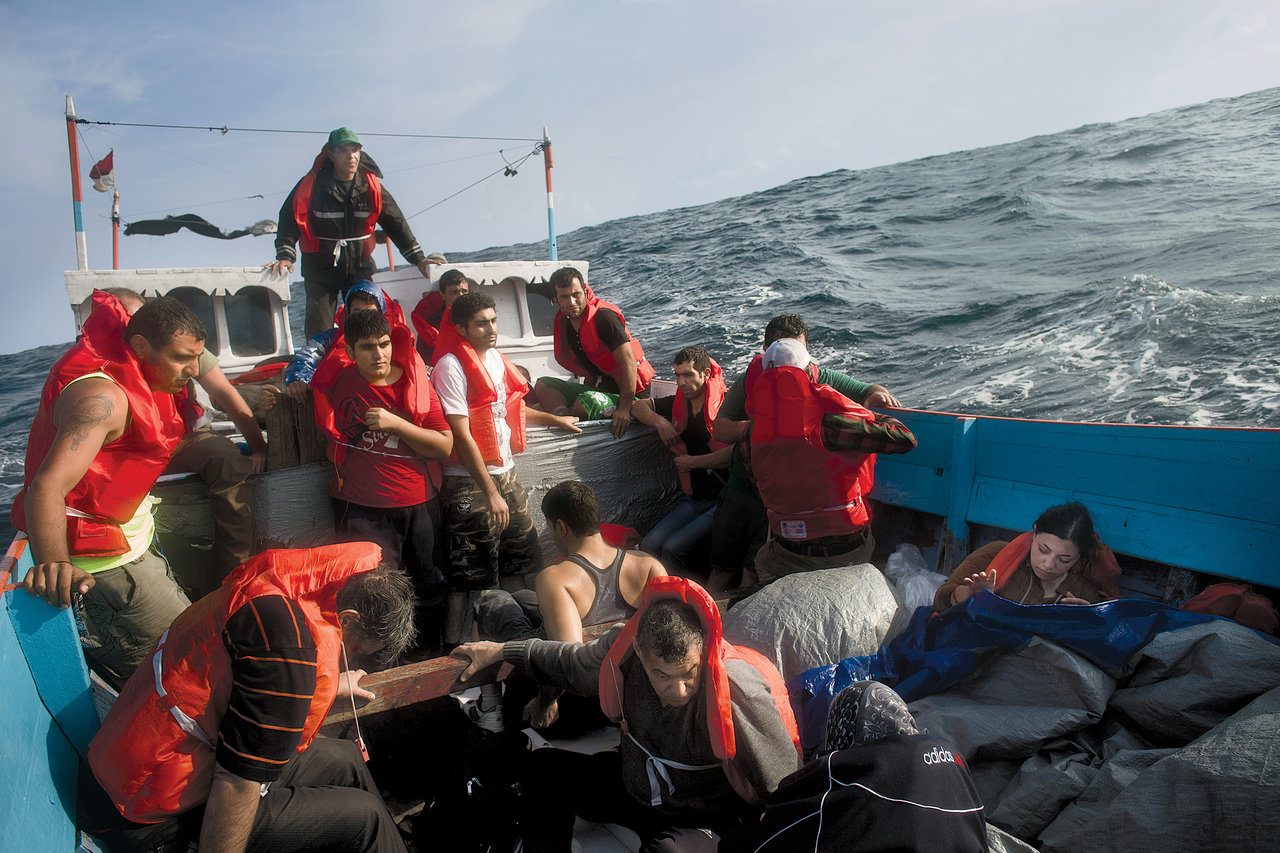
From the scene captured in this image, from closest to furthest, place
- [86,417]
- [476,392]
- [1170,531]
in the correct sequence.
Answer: [86,417]
[1170,531]
[476,392]

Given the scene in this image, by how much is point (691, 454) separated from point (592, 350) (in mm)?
999

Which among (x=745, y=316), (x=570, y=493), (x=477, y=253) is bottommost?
(x=570, y=493)

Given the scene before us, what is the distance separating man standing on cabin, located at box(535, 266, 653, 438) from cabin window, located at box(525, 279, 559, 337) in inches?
85.4

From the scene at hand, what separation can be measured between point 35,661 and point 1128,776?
3388mm

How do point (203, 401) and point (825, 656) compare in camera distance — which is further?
point (203, 401)

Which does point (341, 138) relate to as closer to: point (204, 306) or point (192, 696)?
point (204, 306)

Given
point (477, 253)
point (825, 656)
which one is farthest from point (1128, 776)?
point (477, 253)

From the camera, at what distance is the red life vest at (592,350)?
4957mm

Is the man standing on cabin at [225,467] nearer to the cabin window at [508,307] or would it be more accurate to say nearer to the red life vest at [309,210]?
the red life vest at [309,210]

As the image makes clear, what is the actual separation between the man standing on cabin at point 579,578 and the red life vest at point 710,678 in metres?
0.49

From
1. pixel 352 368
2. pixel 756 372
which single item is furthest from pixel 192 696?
pixel 756 372

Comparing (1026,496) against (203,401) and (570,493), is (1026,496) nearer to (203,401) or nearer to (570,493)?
(570,493)

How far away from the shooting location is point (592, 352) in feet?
16.6

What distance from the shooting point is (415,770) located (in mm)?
3049
